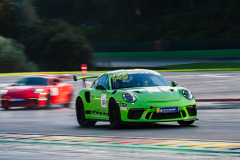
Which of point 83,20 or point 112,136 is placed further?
point 83,20

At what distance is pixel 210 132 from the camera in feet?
29.2

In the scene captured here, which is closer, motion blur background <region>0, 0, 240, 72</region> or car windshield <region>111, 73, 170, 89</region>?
car windshield <region>111, 73, 170, 89</region>

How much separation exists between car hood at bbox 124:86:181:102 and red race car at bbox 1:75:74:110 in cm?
757

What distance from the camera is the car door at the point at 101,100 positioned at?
10422 millimetres

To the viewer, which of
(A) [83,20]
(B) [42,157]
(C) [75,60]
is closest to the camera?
(B) [42,157]

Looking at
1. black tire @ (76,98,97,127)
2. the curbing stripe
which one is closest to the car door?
black tire @ (76,98,97,127)

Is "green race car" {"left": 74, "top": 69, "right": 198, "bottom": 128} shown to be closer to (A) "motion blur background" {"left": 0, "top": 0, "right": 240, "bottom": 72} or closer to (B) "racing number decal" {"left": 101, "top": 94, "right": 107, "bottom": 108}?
(B) "racing number decal" {"left": 101, "top": 94, "right": 107, "bottom": 108}

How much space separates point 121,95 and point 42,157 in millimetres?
3503

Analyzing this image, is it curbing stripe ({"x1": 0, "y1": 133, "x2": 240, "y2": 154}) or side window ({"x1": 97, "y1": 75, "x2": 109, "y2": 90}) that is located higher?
side window ({"x1": 97, "y1": 75, "x2": 109, "y2": 90})

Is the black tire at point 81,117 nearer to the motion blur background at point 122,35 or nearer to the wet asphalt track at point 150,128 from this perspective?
the wet asphalt track at point 150,128

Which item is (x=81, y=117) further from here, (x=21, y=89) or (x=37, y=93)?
(x=21, y=89)

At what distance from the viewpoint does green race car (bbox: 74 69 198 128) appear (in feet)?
31.2

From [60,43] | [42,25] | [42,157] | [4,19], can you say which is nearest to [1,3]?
[4,19]

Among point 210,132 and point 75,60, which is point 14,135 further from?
point 75,60
